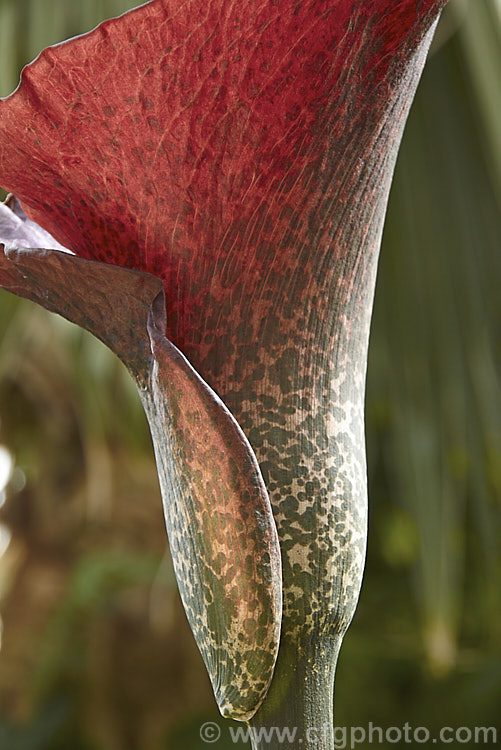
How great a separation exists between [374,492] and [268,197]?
115 centimetres

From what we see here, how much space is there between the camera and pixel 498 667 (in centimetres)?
129

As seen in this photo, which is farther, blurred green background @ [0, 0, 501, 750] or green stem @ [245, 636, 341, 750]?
blurred green background @ [0, 0, 501, 750]

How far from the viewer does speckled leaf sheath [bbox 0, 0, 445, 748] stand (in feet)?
0.51

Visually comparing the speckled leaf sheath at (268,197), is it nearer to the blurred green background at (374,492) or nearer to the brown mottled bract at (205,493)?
the brown mottled bract at (205,493)

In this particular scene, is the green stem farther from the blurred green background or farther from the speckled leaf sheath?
the blurred green background

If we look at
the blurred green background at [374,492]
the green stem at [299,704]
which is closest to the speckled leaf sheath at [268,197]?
the green stem at [299,704]

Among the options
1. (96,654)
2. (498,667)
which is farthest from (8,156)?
(96,654)

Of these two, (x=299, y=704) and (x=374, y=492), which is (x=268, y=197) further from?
(x=374, y=492)

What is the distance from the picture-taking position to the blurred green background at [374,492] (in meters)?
0.80

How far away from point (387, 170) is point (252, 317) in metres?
0.05

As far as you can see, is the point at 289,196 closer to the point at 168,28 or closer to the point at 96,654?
the point at 168,28

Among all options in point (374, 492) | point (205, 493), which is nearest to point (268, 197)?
point (205, 493)

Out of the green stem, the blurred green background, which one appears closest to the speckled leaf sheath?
the green stem

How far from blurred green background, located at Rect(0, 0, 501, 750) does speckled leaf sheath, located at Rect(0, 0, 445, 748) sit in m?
0.51
